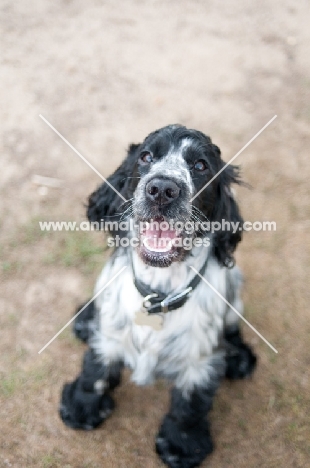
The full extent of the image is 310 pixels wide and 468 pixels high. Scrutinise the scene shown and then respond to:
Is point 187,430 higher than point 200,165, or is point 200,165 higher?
point 200,165

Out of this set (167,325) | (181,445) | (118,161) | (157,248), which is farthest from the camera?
(118,161)

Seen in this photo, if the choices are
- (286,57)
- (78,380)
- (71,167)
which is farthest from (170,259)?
(286,57)

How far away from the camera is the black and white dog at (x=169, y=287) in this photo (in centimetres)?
231

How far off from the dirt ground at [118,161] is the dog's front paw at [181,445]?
11 centimetres

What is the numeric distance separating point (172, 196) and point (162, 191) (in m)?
0.06

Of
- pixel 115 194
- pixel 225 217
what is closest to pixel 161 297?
pixel 225 217

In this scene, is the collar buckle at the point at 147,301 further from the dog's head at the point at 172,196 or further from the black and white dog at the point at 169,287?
the dog's head at the point at 172,196

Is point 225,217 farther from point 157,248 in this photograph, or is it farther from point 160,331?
point 160,331

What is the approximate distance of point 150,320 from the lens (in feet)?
8.41

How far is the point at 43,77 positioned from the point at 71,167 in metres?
1.47

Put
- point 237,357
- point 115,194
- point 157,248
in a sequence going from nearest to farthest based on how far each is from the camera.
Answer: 1. point 157,248
2. point 115,194
3. point 237,357

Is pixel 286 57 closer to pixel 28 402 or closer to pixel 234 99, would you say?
pixel 234 99

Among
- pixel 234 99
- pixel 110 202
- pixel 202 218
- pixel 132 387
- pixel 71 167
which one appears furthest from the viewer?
pixel 234 99

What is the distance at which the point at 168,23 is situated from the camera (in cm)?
601
